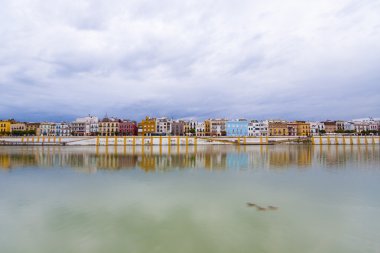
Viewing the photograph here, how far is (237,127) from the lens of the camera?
4208 inches

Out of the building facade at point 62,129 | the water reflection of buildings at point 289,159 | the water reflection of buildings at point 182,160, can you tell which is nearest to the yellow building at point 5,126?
the building facade at point 62,129

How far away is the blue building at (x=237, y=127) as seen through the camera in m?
106

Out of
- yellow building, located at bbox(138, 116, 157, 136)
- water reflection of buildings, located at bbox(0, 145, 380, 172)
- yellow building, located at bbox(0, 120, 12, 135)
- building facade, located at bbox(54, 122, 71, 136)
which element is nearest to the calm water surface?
water reflection of buildings, located at bbox(0, 145, 380, 172)

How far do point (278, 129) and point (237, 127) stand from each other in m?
17.1

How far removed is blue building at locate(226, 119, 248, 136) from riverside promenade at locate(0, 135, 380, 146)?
24.3 m

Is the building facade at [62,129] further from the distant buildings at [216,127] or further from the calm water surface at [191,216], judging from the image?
the calm water surface at [191,216]

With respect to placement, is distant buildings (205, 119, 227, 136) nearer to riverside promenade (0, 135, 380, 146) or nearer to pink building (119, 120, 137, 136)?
riverside promenade (0, 135, 380, 146)

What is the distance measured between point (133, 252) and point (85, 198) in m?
7.92

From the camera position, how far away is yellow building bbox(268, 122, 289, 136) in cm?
10712

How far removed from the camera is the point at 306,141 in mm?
83500

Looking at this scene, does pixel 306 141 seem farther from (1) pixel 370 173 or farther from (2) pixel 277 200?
(2) pixel 277 200

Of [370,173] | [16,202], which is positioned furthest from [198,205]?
[370,173]

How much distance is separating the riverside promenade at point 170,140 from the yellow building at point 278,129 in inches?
889

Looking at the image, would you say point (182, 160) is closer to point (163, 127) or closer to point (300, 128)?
point (163, 127)
